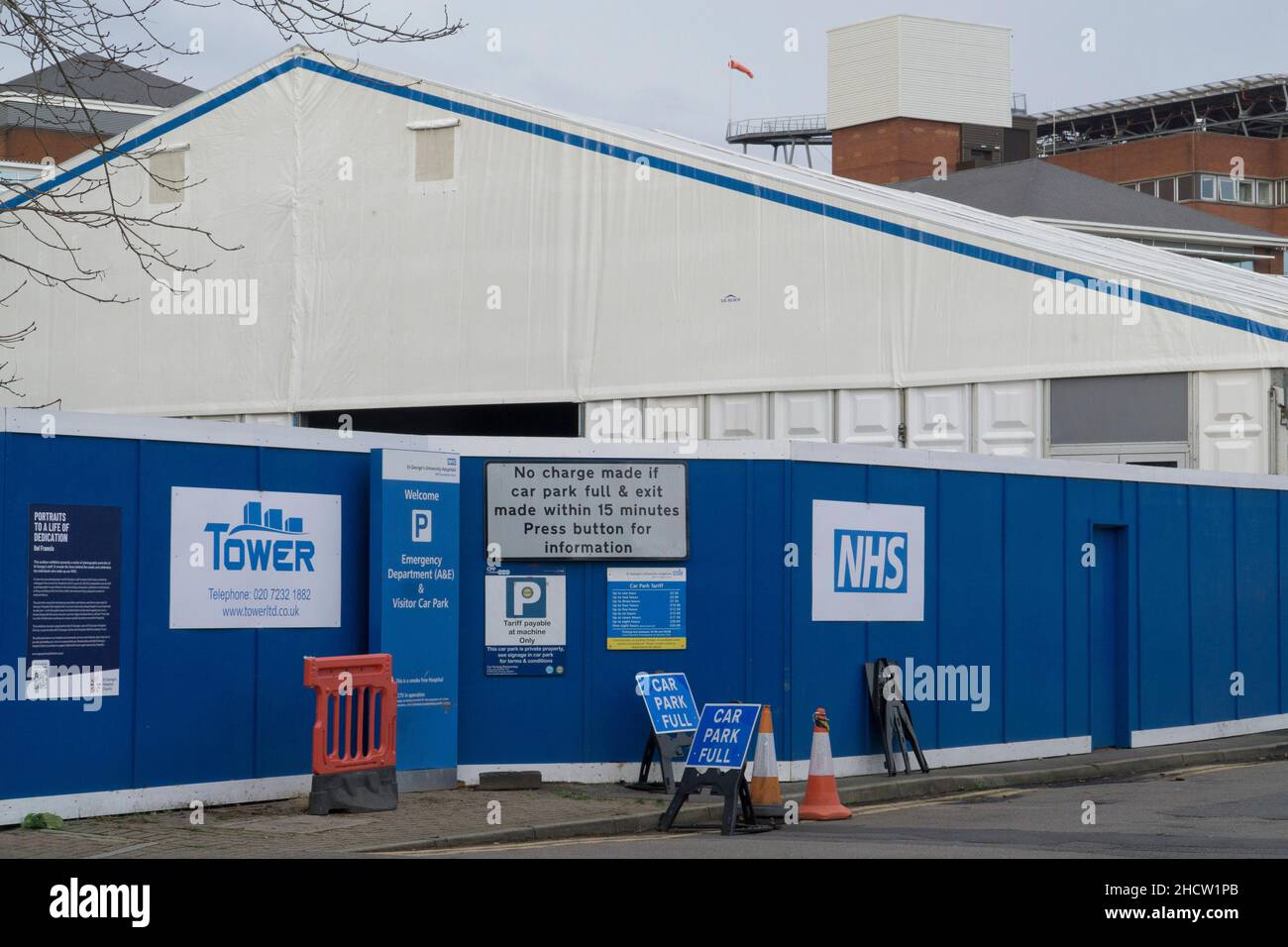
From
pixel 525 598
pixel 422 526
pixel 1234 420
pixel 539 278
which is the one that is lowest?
pixel 525 598

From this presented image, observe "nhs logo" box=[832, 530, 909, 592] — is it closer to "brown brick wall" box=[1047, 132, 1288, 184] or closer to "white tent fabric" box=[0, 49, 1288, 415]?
"white tent fabric" box=[0, 49, 1288, 415]

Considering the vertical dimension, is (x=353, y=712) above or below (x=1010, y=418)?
below

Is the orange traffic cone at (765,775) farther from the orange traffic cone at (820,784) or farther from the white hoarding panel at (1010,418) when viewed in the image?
the white hoarding panel at (1010,418)

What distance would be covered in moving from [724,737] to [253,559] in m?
4.33

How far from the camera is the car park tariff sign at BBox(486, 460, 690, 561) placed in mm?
15523

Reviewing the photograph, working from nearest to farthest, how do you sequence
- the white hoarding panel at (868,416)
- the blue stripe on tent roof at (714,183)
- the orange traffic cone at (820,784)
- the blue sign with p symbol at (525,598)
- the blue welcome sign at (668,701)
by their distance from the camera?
the orange traffic cone at (820,784) → the blue welcome sign at (668,701) → the blue sign with p symbol at (525,598) → the blue stripe on tent roof at (714,183) → the white hoarding panel at (868,416)

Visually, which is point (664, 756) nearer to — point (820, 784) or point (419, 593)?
point (820, 784)

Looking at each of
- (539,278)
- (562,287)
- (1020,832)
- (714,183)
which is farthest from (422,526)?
(539,278)

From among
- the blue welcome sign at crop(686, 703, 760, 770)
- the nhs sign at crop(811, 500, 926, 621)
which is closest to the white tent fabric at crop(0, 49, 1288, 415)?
the nhs sign at crop(811, 500, 926, 621)

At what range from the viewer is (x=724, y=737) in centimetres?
1289

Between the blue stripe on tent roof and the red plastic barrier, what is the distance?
11461mm

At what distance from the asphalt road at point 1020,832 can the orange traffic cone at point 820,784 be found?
196 mm

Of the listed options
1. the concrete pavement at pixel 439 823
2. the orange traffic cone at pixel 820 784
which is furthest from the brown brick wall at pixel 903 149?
the orange traffic cone at pixel 820 784

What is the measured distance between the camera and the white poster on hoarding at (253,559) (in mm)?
13734
